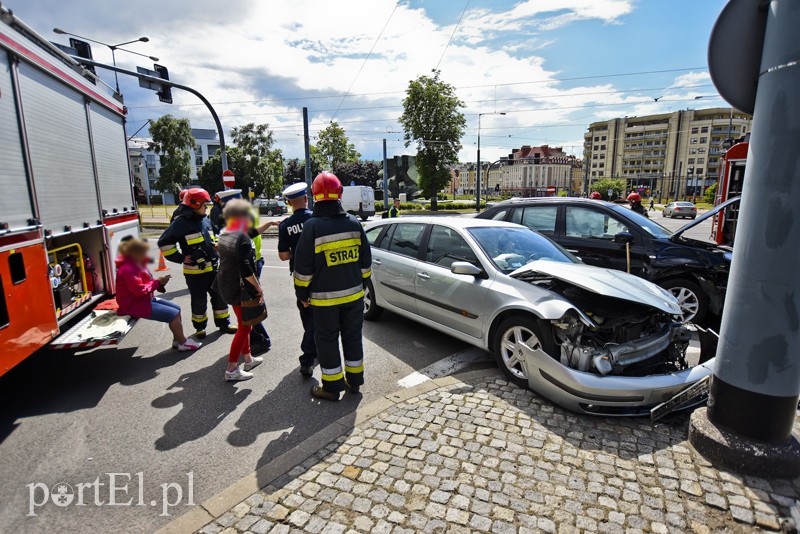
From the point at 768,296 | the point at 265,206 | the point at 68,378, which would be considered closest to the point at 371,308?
the point at 68,378

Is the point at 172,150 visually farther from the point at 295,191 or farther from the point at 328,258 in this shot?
the point at 295,191

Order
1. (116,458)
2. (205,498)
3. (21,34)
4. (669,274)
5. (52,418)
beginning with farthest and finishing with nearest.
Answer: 1. (669,274)
2. (52,418)
3. (21,34)
4. (116,458)
5. (205,498)

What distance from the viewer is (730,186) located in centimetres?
1038

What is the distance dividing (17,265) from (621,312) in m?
4.76

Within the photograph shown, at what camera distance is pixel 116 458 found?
3.04 m

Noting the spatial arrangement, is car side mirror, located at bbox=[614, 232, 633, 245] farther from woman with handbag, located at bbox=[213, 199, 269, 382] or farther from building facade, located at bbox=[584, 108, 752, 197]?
building facade, located at bbox=[584, 108, 752, 197]

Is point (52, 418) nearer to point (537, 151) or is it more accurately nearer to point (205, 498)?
point (205, 498)

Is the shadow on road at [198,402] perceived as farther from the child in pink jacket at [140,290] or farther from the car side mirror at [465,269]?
the car side mirror at [465,269]

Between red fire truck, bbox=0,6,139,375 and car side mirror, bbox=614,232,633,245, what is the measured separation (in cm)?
589

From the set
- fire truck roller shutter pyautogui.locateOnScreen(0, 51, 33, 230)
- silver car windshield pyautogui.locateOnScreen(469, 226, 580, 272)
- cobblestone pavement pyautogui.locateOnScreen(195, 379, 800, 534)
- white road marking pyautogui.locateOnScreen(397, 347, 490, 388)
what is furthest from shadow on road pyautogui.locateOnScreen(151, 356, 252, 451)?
silver car windshield pyautogui.locateOnScreen(469, 226, 580, 272)

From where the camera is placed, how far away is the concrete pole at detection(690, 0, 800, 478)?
2461mm

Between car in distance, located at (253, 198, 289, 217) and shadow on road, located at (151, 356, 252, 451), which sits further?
shadow on road, located at (151, 356, 252, 451)

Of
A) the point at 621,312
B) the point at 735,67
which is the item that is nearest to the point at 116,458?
the point at 621,312

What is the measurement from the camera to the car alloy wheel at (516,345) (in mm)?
3754
